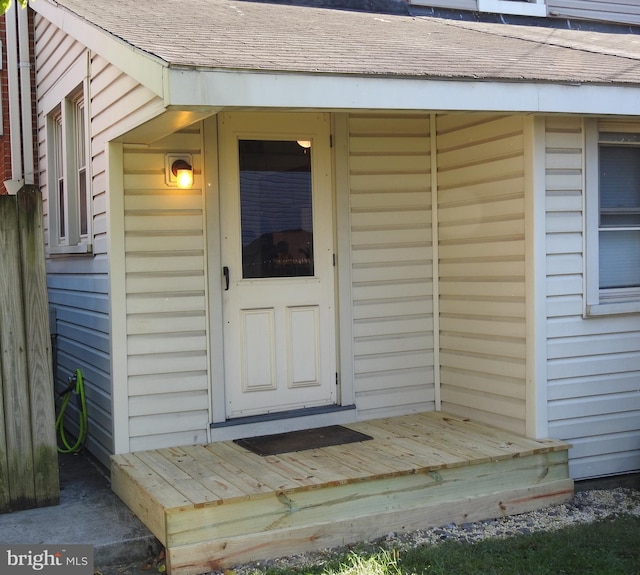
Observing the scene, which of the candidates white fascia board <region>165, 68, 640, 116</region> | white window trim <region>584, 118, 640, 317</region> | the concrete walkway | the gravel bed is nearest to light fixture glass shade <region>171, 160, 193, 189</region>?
white fascia board <region>165, 68, 640, 116</region>

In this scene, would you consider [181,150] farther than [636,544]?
Yes

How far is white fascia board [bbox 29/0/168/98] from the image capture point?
385 centimetres

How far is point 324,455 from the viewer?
4910mm

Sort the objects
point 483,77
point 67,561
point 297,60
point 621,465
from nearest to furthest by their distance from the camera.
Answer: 1. point 67,561
2. point 297,60
3. point 483,77
4. point 621,465

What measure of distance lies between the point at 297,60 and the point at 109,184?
1560mm

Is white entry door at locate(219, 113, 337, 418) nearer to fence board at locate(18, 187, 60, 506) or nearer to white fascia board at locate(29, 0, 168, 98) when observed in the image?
white fascia board at locate(29, 0, 168, 98)

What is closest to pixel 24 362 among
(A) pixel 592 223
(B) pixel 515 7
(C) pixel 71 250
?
(C) pixel 71 250

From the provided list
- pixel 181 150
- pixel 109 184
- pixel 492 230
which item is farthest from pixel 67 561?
pixel 492 230

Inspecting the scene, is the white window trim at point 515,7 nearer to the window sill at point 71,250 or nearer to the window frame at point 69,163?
the window frame at point 69,163

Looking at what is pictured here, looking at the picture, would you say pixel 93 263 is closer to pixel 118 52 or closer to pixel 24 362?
pixel 24 362

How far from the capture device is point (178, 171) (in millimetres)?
5172

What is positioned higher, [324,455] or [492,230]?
[492,230]

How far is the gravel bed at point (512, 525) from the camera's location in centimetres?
415

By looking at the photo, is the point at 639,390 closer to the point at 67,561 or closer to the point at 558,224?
the point at 558,224
